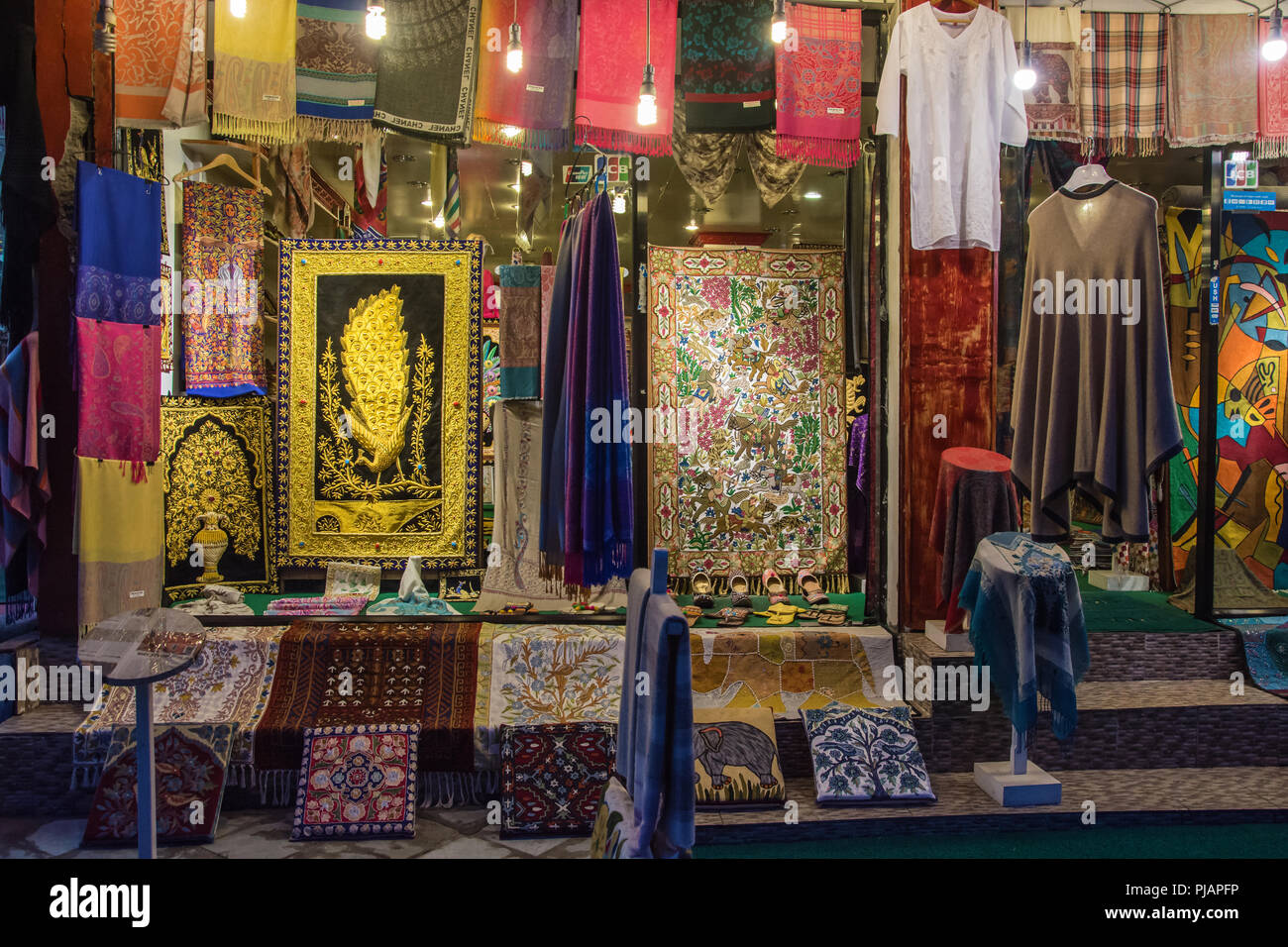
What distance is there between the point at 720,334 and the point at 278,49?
2.95 meters

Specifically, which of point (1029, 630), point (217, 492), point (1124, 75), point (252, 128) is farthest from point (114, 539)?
point (1124, 75)

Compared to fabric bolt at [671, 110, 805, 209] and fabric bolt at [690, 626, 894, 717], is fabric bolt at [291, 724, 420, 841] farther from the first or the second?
fabric bolt at [671, 110, 805, 209]

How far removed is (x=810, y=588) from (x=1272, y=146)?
11.5 ft

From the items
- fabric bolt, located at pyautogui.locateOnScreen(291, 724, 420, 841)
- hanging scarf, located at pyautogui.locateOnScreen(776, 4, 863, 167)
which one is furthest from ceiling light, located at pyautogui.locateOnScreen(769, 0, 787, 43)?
fabric bolt, located at pyautogui.locateOnScreen(291, 724, 420, 841)

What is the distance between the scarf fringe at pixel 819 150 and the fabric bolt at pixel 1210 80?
5.74ft

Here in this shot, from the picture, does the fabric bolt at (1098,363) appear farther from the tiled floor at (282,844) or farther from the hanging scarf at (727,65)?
the tiled floor at (282,844)

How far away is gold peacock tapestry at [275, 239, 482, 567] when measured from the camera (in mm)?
5738

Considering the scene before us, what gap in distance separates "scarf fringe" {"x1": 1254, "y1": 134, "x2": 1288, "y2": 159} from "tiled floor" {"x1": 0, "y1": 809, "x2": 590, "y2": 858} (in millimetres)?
5031

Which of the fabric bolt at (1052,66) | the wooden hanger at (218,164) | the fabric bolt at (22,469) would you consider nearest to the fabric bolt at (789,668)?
the fabric bolt at (1052,66)

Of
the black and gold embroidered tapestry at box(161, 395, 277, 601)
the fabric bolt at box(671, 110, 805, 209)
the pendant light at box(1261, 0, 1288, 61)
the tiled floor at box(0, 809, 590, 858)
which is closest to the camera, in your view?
the tiled floor at box(0, 809, 590, 858)

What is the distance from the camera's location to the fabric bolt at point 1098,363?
369 centimetres

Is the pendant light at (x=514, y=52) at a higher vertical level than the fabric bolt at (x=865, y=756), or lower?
higher

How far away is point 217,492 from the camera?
18.8 ft

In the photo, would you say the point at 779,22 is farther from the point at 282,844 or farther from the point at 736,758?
the point at 282,844
